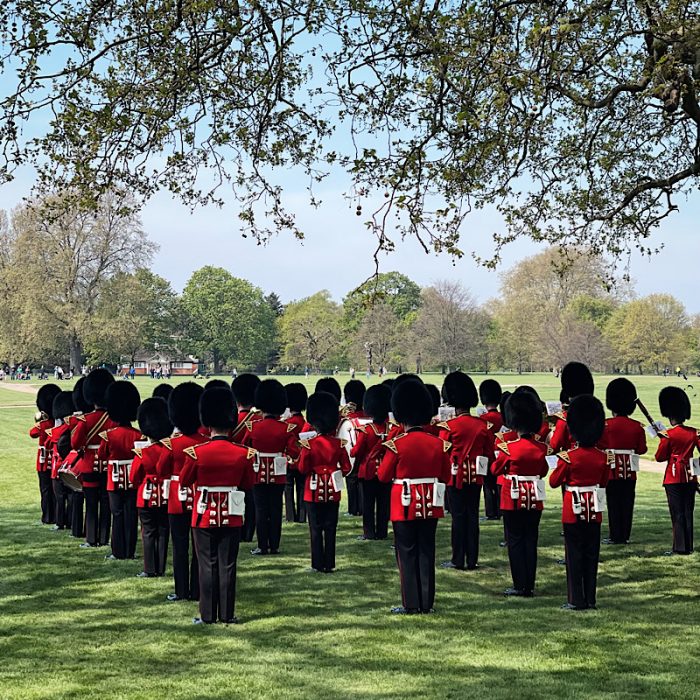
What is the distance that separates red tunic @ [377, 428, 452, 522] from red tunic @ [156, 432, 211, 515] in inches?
64.6

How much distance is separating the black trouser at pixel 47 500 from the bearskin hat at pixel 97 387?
184 centimetres

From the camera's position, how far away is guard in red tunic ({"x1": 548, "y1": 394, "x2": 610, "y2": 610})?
28.1 feet

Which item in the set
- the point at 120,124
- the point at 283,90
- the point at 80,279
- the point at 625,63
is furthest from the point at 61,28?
the point at 80,279

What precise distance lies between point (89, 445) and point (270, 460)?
1.93 m

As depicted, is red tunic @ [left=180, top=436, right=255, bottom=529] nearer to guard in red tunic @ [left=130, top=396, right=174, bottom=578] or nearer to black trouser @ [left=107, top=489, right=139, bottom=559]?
guard in red tunic @ [left=130, top=396, right=174, bottom=578]

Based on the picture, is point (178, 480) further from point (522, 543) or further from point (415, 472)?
point (522, 543)

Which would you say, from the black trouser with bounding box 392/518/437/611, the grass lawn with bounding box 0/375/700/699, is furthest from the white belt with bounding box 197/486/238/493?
the black trouser with bounding box 392/518/437/611

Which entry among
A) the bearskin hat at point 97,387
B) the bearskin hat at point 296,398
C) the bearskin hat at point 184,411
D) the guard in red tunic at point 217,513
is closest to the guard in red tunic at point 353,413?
the bearskin hat at point 296,398

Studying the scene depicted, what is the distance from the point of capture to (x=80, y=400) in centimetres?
1223

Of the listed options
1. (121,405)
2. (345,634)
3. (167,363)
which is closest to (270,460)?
(121,405)

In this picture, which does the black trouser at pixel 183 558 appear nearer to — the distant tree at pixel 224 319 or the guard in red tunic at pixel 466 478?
the guard in red tunic at pixel 466 478

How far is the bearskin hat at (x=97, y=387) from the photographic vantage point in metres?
11.6

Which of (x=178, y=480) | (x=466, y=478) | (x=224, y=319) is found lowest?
(x=466, y=478)

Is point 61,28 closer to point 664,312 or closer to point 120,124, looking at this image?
point 120,124
